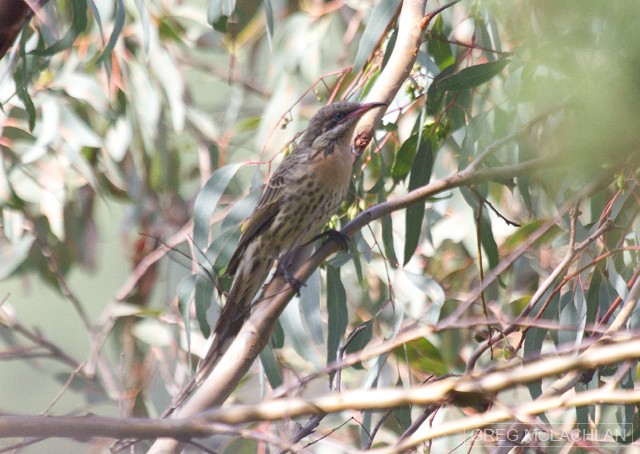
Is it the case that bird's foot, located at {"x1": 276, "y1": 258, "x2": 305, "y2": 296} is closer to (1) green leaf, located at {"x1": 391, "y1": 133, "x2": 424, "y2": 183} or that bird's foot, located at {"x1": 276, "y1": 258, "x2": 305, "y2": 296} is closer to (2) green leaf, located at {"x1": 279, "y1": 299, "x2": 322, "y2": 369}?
(2) green leaf, located at {"x1": 279, "y1": 299, "x2": 322, "y2": 369}

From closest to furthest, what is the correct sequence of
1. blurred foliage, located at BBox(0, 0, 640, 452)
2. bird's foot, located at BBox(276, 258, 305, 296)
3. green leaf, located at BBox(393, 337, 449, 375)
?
blurred foliage, located at BBox(0, 0, 640, 452)
bird's foot, located at BBox(276, 258, 305, 296)
green leaf, located at BBox(393, 337, 449, 375)

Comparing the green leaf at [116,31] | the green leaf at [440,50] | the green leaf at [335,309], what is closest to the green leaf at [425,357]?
the green leaf at [335,309]

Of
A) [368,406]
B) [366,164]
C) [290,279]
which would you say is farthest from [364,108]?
[368,406]

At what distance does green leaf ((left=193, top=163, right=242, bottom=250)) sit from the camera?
3.19 metres

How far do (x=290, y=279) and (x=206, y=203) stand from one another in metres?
0.67

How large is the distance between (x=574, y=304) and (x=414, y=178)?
2.18ft

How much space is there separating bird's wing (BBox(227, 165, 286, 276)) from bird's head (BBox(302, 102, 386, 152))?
193 mm

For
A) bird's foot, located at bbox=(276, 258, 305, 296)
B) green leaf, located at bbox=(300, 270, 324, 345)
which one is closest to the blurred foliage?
green leaf, located at bbox=(300, 270, 324, 345)

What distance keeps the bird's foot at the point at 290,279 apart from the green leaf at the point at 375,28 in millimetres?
754

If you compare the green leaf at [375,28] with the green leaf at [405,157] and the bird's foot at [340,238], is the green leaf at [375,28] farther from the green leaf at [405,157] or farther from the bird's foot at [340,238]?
the bird's foot at [340,238]

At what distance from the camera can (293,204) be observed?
336 cm

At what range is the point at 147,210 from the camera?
6031 millimetres

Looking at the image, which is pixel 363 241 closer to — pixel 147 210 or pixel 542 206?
pixel 542 206

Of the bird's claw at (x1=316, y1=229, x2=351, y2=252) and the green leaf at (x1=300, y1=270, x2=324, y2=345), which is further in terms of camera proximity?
the green leaf at (x1=300, y1=270, x2=324, y2=345)
